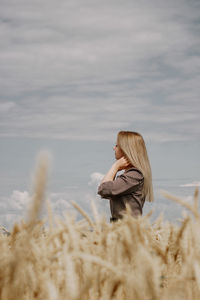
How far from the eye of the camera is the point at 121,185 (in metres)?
5.07

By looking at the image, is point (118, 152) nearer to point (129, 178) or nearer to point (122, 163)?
point (122, 163)

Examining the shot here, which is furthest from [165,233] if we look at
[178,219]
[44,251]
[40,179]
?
[40,179]

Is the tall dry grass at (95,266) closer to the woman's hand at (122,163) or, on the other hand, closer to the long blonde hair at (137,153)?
the long blonde hair at (137,153)

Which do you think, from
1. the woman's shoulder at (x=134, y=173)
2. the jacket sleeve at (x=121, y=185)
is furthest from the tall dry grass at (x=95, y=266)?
the woman's shoulder at (x=134, y=173)

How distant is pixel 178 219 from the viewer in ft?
5.50

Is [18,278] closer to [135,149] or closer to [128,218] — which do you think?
[128,218]

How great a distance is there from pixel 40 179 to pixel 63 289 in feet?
1.71

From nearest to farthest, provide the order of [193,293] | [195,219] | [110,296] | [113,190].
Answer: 1. [110,296]
2. [193,293]
3. [195,219]
4. [113,190]

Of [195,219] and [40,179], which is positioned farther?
[195,219]

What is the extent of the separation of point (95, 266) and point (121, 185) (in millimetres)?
3980

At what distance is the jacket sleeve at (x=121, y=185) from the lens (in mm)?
5047

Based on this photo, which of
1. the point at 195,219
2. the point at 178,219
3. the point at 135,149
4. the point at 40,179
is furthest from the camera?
the point at 135,149

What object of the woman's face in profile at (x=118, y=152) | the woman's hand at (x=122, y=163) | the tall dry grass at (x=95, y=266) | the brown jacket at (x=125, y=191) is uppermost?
the woman's face in profile at (x=118, y=152)

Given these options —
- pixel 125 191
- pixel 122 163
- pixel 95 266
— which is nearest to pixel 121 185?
pixel 125 191
